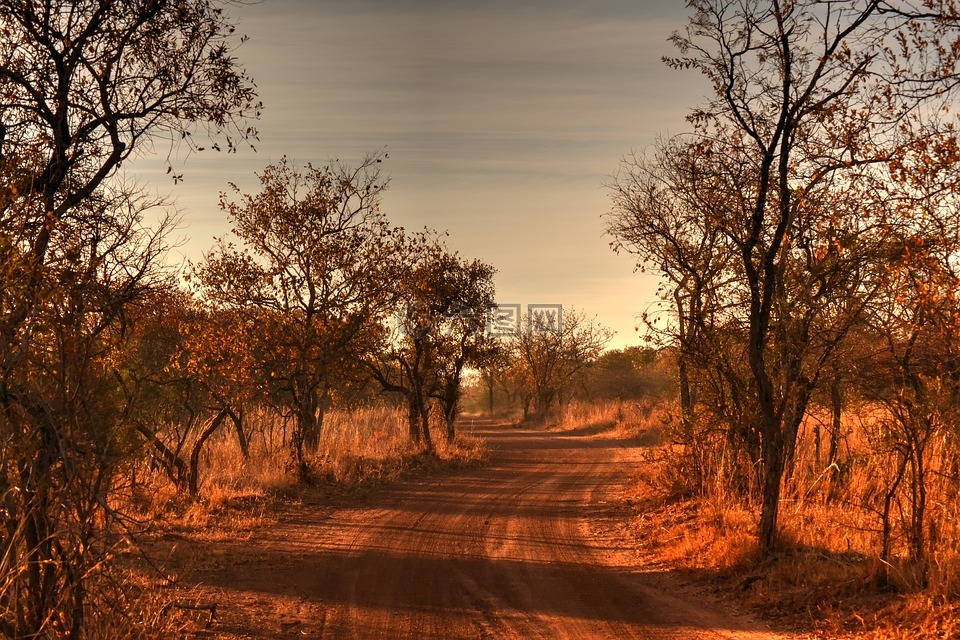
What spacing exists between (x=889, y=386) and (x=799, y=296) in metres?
1.47

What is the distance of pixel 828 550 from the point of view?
791cm

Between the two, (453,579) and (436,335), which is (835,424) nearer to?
(453,579)

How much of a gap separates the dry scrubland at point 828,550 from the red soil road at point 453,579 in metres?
0.52

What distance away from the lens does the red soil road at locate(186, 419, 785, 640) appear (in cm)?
673

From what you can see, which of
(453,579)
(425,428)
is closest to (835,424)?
(453,579)

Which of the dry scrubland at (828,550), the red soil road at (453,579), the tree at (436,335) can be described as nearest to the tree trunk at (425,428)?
the tree at (436,335)

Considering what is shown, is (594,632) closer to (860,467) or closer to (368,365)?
(860,467)

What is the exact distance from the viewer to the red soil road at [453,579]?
6.73 metres

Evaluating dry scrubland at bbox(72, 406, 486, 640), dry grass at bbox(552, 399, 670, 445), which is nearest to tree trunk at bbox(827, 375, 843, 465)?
dry scrubland at bbox(72, 406, 486, 640)

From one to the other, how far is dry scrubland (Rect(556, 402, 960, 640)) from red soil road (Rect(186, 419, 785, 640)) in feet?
1.71

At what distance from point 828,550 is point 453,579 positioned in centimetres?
418

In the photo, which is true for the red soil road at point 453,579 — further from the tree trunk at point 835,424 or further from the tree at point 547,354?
the tree at point 547,354

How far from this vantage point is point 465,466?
816 inches

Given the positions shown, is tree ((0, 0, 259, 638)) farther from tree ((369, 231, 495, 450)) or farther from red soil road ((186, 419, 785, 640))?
tree ((369, 231, 495, 450))
